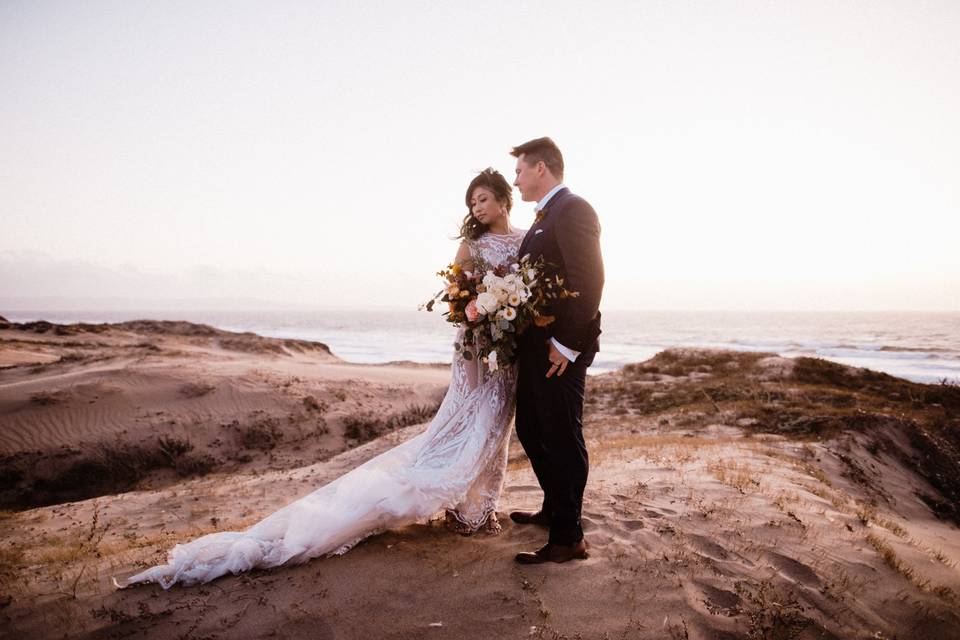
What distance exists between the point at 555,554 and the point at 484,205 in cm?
292

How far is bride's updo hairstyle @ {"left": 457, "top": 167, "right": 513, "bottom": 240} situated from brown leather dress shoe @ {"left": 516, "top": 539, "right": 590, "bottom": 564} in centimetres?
267

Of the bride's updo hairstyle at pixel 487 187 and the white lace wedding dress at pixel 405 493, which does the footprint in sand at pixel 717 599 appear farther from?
the bride's updo hairstyle at pixel 487 187

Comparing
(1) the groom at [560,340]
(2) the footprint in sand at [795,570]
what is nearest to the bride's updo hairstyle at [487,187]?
(1) the groom at [560,340]

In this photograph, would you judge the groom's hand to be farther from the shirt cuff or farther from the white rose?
the white rose

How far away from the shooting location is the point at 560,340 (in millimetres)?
3594

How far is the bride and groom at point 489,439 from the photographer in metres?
3.62

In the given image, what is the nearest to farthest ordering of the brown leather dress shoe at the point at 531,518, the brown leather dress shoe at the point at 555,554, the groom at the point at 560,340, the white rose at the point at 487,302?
the white rose at the point at 487,302 < the groom at the point at 560,340 < the brown leather dress shoe at the point at 555,554 < the brown leather dress shoe at the point at 531,518

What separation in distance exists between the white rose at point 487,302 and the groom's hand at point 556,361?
535 millimetres

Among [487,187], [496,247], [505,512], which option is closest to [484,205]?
[487,187]

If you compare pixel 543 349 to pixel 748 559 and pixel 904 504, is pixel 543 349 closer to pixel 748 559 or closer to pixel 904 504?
pixel 748 559

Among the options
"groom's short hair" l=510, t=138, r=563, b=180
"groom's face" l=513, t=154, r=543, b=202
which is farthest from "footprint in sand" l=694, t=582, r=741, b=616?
"groom's short hair" l=510, t=138, r=563, b=180

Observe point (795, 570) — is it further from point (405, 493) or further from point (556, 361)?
point (405, 493)

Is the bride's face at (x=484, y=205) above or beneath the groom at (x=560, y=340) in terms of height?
above

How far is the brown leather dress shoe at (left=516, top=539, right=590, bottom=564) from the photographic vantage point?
370 centimetres
